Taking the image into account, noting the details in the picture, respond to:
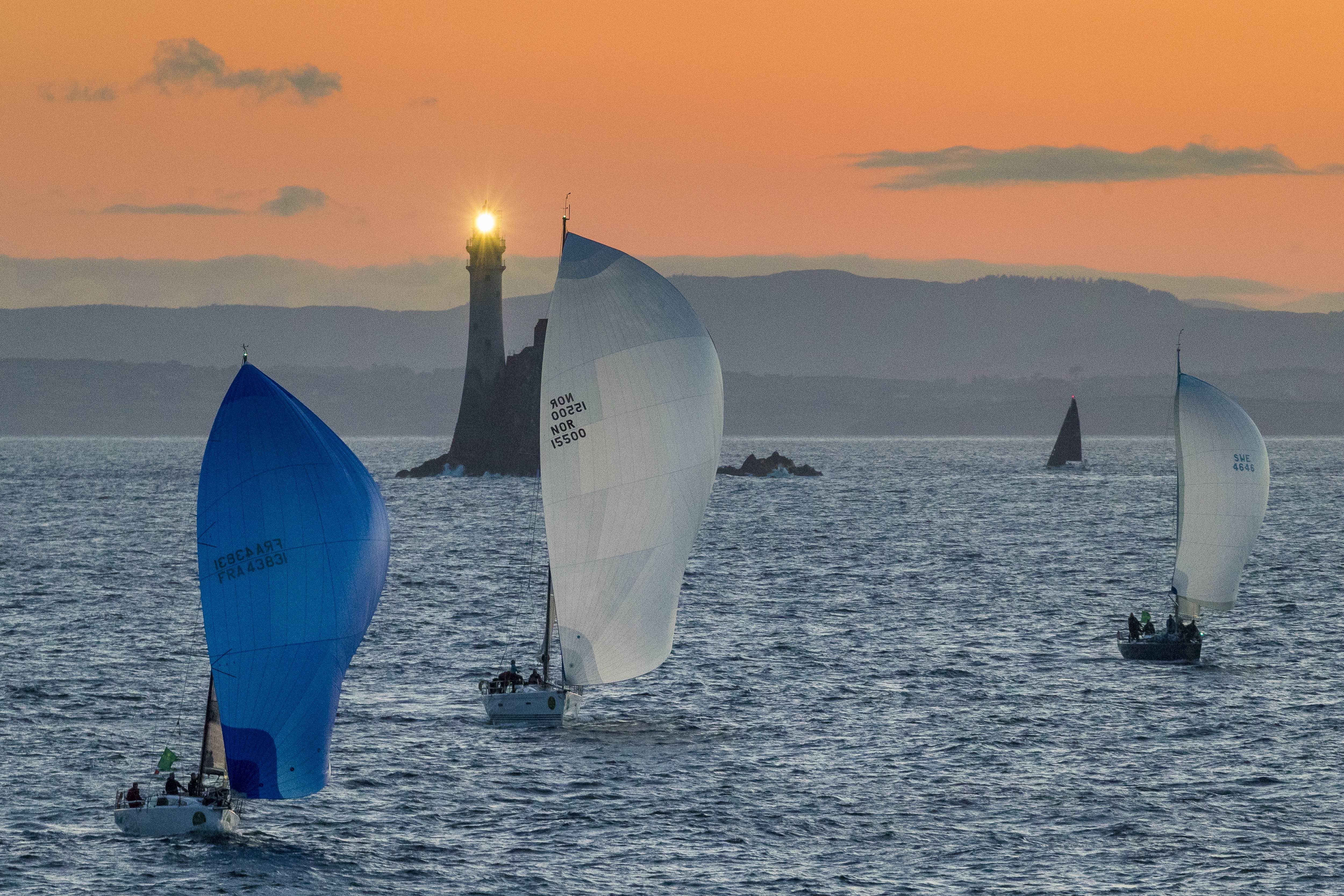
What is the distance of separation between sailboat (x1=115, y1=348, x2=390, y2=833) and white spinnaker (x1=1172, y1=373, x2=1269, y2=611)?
114 ft

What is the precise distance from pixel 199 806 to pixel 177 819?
0.62 meters

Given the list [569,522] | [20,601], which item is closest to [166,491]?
[20,601]

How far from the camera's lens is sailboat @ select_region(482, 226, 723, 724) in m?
38.8

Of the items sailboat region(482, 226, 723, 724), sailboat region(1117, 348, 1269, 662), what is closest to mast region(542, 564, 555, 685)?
sailboat region(482, 226, 723, 724)

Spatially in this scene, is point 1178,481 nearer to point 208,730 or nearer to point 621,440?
point 621,440

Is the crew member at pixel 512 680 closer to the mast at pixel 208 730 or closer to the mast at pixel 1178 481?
the mast at pixel 208 730

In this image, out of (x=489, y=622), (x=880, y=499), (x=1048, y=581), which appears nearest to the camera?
(x=489, y=622)

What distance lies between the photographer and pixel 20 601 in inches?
3012

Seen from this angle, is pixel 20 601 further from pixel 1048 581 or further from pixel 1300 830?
pixel 1300 830

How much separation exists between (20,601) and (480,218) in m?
128

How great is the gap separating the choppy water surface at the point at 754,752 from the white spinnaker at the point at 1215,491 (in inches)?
127

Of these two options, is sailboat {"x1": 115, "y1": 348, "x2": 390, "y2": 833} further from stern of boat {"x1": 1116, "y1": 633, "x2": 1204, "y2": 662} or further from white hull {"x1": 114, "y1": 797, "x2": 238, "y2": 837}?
stern of boat {"x1": 1116, "y1": 633, "x2": 1204, "y2": 662}

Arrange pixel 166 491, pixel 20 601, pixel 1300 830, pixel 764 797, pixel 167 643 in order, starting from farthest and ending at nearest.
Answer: pixel 166 491, pixel 20 601, pixel 167 643, pixel 764 797, pixel 1300 830

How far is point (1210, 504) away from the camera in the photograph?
56.4 metres
